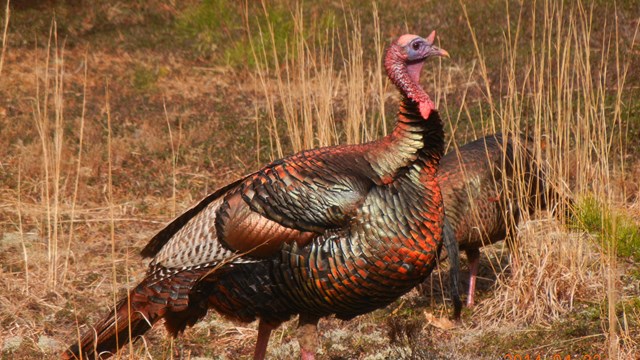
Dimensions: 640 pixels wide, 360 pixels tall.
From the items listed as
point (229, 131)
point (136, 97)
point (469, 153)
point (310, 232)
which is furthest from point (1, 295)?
point (136, 97)

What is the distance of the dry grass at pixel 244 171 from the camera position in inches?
206

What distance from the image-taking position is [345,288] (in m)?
4.07

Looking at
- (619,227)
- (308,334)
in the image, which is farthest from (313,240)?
(619,227)

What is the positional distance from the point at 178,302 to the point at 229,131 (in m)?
5.20

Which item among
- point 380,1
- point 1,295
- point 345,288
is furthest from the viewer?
point 380,1

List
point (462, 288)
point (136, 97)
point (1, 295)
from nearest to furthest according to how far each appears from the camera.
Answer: point (1, 295)
point (462, 288)
point (136, 97)

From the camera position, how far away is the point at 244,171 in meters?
8.44

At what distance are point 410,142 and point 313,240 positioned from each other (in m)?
0.63

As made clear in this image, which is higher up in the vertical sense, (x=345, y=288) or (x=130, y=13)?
(x=130, y=13)

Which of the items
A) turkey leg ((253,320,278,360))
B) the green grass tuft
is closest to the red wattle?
turkey leg ((253,320,278,360))

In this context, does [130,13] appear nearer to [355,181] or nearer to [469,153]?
[469,153]

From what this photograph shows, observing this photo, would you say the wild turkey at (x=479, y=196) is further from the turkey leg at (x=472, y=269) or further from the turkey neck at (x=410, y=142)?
the turkey neck at (x=410, y=142)

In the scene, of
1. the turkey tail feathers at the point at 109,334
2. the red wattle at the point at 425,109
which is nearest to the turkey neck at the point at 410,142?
the red wattle at the point at 425,109

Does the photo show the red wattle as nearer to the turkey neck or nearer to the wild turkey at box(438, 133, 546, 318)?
the turkey neck
